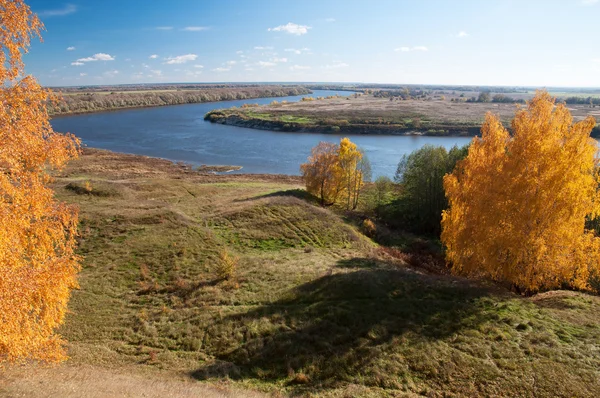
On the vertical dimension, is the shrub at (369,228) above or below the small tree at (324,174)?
below

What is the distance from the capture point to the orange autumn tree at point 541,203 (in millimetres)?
18266

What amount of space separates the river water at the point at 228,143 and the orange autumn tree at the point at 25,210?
6219cm

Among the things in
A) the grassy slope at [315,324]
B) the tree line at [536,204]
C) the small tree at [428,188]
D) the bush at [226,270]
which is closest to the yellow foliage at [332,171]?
the small tree at [428,188]

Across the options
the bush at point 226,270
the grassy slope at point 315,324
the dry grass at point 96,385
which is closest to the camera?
the dry grass at point 96,385

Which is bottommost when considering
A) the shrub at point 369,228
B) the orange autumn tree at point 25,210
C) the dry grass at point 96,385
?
the shrub at point 369,228

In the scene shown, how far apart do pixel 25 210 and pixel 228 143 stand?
303 ft

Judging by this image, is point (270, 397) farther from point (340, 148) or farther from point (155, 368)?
point (340, 148)

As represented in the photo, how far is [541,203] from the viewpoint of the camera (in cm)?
1847

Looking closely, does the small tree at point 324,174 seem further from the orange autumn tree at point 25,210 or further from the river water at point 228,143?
the orange autumn tree at point 25,210

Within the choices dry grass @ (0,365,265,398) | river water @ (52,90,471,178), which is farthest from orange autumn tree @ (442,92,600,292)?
river water @ (52,90,471,178)

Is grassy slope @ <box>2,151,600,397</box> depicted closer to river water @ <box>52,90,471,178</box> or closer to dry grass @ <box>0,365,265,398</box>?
dry grass @ <box>0,365,265,398</box>

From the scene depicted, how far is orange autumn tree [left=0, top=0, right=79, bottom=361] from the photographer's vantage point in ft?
26.5

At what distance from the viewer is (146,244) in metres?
27.5

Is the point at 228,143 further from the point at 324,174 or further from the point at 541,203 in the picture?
the point at 541,203
